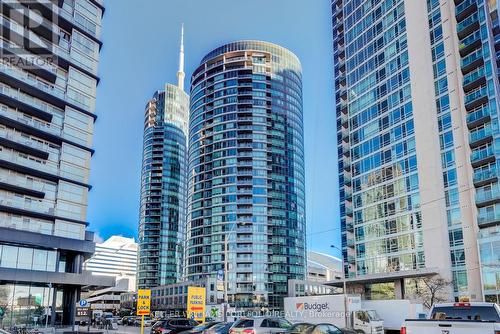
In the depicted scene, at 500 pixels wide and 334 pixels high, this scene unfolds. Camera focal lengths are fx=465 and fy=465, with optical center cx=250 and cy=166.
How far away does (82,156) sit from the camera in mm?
57781

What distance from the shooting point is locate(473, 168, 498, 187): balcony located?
56094 mm

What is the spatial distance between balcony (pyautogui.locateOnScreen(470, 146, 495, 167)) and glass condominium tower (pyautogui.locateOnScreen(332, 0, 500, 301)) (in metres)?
0.14

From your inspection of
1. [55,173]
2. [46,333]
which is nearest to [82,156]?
[55,173]

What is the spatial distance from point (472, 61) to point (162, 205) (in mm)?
146690

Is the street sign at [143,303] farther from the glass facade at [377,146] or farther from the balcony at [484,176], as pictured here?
the balcony at [484,176]

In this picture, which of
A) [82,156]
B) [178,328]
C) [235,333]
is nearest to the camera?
[235,333]

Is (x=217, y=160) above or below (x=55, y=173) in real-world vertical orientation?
above

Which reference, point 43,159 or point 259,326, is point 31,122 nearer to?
point 43,159

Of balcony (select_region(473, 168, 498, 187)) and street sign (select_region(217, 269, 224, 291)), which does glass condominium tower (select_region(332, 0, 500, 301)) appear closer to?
balcony (select_region(473, 168, 498, 187))

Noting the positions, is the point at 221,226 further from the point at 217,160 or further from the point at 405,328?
the point at 405,328

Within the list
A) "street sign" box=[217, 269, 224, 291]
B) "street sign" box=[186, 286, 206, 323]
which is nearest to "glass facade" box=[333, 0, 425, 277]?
"street sign" box=[217, 269, 224, 291]

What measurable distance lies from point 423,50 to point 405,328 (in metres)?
64.2

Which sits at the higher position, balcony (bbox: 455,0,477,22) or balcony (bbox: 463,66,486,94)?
balcony (bbox: 455,0,477,22)

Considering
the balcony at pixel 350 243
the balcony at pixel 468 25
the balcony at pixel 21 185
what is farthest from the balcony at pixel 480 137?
the balcony at pixel 21 185
